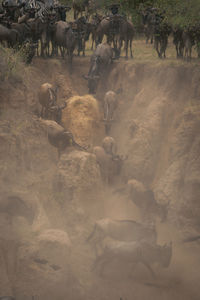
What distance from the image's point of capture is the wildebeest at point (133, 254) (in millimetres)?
9766

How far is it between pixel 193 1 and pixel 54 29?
6.43 metres

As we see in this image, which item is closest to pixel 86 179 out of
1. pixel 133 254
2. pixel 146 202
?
pixel 146 202

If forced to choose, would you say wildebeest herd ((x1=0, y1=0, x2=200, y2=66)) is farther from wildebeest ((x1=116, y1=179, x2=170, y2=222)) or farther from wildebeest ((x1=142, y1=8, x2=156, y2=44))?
wildebeest ((x1=116, y1=179, x2=170, y2=222))

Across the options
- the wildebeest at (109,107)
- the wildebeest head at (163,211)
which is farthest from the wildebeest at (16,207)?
the wildebeest at (109,107)

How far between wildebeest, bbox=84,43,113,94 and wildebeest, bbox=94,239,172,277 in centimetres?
802

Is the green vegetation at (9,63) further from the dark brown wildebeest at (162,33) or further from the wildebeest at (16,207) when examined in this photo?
the dark brown wildebeest at (162,33)

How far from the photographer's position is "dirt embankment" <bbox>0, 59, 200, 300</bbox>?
9.17m

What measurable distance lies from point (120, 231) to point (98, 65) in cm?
823

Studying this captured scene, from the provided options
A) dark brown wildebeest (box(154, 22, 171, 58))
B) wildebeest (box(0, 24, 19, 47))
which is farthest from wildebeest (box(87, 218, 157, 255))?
dark brown wildebeest (box(154, 22, 171, 58))

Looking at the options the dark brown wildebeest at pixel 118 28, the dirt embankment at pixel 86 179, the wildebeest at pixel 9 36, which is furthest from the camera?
the dark brown wildebeest at pixel 118 28

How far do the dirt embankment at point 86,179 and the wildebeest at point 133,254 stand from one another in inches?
16.4

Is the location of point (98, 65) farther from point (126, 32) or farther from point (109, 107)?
point (126, 32)

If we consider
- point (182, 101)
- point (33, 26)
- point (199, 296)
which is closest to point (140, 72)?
point (182, 101)

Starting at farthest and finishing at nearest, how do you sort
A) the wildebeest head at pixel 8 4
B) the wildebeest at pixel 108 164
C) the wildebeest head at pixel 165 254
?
the wildebeest head at pixel 8 4 < the wildebeest at pixel 108 164 < the wildebeest head at pixel 165 254
